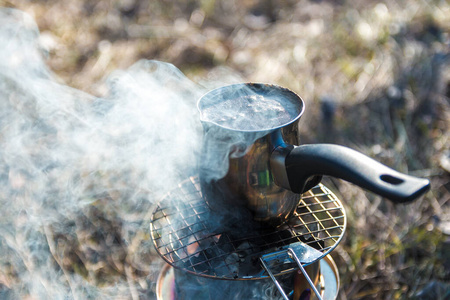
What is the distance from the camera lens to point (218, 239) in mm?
1543

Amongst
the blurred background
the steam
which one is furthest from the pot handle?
the blurred background

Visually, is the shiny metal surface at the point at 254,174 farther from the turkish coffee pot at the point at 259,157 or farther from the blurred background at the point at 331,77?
the blurred background at the point at 331,77

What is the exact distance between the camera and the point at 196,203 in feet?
5.59

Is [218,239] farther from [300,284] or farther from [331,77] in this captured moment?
[331,77]

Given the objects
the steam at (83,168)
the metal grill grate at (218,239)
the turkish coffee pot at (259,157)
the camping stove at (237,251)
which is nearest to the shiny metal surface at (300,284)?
the camping stove at (237,251)

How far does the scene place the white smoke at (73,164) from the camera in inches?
87.7

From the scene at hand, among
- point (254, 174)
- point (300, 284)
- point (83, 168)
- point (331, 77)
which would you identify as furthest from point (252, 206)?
point (331, 77)

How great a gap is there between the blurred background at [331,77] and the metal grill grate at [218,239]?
0.87 meters

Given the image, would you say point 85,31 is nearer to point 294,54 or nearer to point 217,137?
point 294,54

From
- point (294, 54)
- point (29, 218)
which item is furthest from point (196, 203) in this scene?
point (294, 54)

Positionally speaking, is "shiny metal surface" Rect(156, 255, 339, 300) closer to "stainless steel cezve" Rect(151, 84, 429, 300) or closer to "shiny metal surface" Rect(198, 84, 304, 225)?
"stainless steel cezve" Rect(151, 84, 429, 300)

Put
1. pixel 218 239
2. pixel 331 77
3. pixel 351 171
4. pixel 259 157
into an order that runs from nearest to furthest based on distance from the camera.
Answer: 1. pixel 351 171
2. pixel 259 157
3. pixel 218 239
4. pixel 331 77

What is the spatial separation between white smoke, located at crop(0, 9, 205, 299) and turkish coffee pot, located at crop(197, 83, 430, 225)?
0.51 ft

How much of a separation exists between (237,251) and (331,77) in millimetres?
3016
